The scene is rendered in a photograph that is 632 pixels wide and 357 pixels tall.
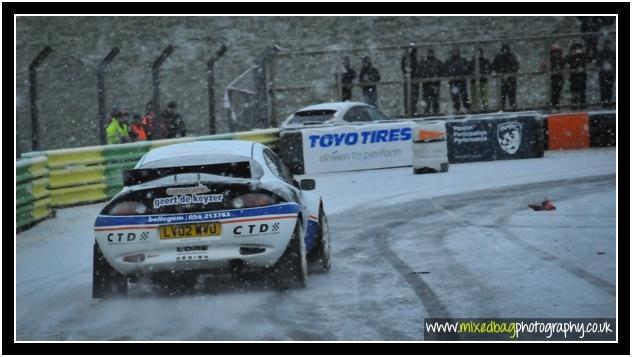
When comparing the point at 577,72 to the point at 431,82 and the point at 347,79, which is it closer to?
the point at 431,82

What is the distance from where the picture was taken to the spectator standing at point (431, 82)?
82.2 ft

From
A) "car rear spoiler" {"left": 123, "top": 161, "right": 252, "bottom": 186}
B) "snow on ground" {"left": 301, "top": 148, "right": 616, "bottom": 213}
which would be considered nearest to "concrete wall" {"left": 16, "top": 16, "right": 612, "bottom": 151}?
"snow on ground" {"left": 301, "top": 148, "right": 616, "bottom": 213}

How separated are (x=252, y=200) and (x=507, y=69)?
17.1m

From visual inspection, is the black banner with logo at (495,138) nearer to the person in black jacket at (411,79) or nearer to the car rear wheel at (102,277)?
the person in black jacket at (411,79)

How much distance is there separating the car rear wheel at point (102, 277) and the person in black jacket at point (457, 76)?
1658 cm

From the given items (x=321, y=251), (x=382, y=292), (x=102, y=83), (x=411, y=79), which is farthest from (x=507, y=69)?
(x=382, y=292)

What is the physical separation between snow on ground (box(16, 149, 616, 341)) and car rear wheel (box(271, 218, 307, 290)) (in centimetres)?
13

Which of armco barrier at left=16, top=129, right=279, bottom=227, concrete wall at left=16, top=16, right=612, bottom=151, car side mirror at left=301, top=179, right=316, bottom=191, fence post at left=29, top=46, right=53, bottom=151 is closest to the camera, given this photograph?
car side mirror at left=301, top=179, right=316, bottom=191

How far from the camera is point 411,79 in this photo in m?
25.4

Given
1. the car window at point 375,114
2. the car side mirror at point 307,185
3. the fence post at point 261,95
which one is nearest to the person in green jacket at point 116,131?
the fence post at point 261,95

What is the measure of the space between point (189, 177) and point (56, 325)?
159 centimetres

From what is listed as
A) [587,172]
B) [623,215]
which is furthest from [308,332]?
[587,172]

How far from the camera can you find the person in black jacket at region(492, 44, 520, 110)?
2488 cm

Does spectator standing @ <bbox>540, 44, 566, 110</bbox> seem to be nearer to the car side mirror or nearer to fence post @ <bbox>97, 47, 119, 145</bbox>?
fence post @ <bbox>97, 47, 119, 145</bbox>
